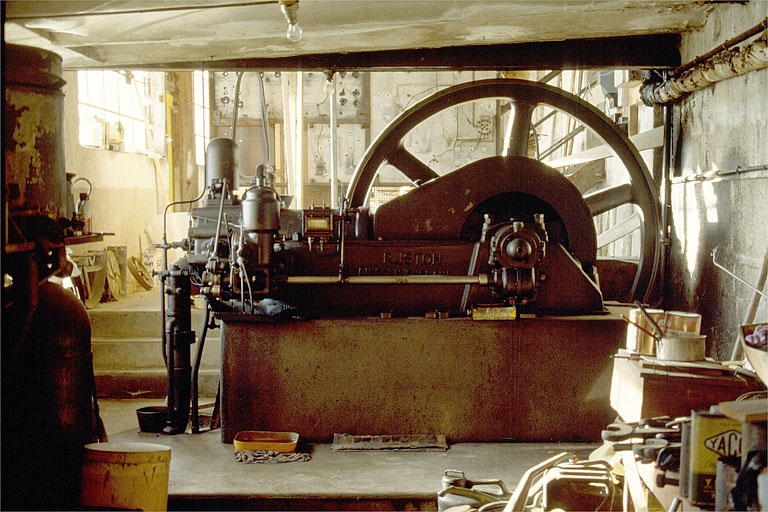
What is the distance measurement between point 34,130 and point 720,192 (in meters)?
2.91

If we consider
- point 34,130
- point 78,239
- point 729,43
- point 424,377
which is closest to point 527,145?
point 729,43

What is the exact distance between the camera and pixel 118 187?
6465 mm

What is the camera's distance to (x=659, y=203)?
377 centimetres

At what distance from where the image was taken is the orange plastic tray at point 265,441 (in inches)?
121

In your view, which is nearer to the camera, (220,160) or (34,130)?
(34,130)

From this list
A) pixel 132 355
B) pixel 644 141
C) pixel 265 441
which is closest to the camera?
pixel 265 441

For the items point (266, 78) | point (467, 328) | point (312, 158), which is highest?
point (266, 78)

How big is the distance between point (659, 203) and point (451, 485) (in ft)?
6.65

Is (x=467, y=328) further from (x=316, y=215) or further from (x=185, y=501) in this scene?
(x=185, y=501)

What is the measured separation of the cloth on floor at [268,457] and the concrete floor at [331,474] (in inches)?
1.1

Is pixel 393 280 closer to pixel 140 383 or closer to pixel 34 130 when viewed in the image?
pixel 34 130

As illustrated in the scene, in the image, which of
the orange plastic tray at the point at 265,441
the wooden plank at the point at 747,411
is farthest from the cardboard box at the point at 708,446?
the orange plastic tray at the point at 265,441

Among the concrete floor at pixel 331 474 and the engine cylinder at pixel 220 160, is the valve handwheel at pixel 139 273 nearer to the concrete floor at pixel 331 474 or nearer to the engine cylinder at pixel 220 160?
the engine cylinder at pixel 220 160

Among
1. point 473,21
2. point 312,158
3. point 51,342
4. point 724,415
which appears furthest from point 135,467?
point 312,158
